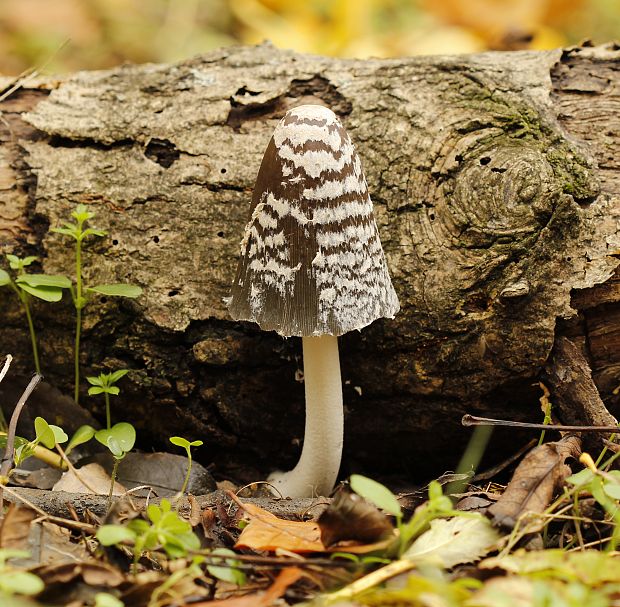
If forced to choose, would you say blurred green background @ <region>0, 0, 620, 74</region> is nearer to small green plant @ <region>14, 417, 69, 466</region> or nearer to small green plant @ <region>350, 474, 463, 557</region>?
small green plant @ <region>14, 417, 69, 466</region>

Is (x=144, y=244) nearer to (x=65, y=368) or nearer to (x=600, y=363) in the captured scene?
(x=65, y=368)

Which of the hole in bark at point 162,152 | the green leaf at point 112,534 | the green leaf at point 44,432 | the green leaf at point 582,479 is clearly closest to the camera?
the green leaf at point 112,534

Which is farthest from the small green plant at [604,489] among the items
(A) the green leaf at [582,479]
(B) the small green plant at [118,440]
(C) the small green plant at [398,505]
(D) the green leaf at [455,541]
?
(B) the small green plant at [118,440]

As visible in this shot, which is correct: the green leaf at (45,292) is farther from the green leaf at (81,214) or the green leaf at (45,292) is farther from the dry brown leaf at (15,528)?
the dry brown leaf at (15,528)

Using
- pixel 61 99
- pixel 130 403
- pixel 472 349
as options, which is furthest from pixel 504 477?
pixel 61 99

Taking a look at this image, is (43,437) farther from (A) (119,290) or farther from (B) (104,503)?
(A) (119,290)
